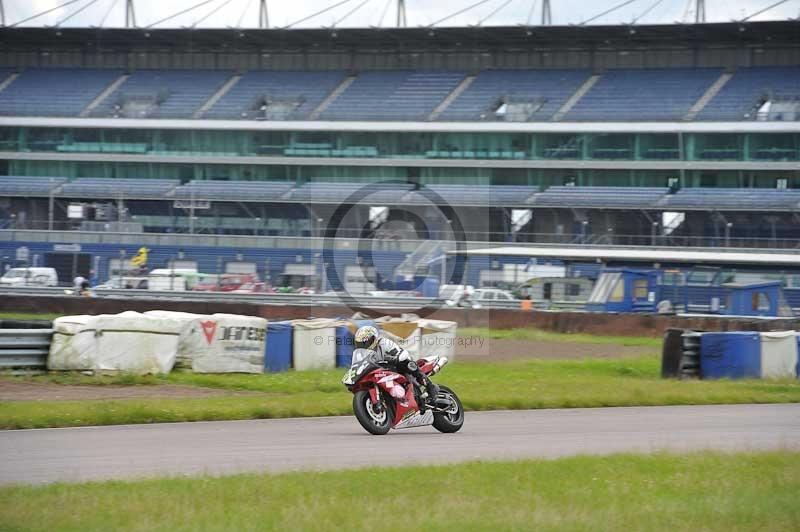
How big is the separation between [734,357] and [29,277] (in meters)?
28.5

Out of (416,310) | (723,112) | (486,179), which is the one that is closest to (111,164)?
(486,179)

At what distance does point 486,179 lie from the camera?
58.7 m

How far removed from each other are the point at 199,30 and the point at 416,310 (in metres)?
35.3

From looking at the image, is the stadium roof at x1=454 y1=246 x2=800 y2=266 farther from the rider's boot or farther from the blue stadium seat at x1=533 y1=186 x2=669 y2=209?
the rider's boot

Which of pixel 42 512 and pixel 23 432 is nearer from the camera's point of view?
pixel 42 512

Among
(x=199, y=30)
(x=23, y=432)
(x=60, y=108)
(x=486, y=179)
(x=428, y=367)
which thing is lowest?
(x=23, y=432)

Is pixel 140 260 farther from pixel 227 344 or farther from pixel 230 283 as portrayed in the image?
pixel 227 344

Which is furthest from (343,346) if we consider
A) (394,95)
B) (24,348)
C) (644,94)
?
(394,95)

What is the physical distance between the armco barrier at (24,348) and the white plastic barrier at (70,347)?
0.53 feet

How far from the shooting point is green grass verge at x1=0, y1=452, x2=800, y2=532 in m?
7.19

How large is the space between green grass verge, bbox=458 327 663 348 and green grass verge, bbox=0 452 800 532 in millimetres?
21106

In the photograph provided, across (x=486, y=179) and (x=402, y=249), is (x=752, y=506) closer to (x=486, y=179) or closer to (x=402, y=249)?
(x=402, y=249)

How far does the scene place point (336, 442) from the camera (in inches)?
460

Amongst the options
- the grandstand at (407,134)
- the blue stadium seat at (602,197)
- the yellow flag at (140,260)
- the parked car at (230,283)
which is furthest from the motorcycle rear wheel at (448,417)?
the blue stadium seat at (602,197)
